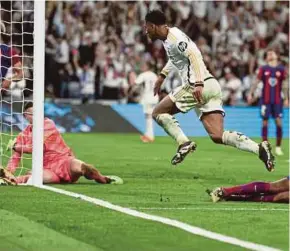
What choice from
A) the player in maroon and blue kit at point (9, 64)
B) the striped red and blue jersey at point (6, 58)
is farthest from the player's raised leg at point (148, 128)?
the striped red and blue jersey at point (6, 58)

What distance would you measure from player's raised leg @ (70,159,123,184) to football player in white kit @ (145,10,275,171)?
89 centimetres

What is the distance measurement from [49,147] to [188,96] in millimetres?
1861

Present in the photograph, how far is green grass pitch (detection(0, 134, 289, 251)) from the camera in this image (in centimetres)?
839

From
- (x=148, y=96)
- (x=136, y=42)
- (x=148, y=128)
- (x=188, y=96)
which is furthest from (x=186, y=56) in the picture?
(x=136, y=42)

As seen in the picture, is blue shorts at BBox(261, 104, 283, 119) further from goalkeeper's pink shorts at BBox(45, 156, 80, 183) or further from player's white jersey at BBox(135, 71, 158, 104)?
goalkeeper's pink shorts at BBox(45, 156, 80, 183)

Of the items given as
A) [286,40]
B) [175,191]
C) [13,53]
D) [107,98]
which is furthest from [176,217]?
[286,40]

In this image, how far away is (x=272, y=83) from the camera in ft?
71.0

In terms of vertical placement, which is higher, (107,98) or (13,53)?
(13,53)

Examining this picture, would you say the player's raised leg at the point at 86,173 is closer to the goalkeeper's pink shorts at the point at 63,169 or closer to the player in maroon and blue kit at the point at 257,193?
the goalkeeper's pink shorts at the point at 63,169

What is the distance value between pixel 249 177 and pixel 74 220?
19.4ft

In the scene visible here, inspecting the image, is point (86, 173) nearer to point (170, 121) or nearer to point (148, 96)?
point (170, 121)

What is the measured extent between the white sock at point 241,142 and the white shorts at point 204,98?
45 cm

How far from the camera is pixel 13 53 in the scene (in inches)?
638

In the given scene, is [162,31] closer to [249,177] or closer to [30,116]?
[30,116]
